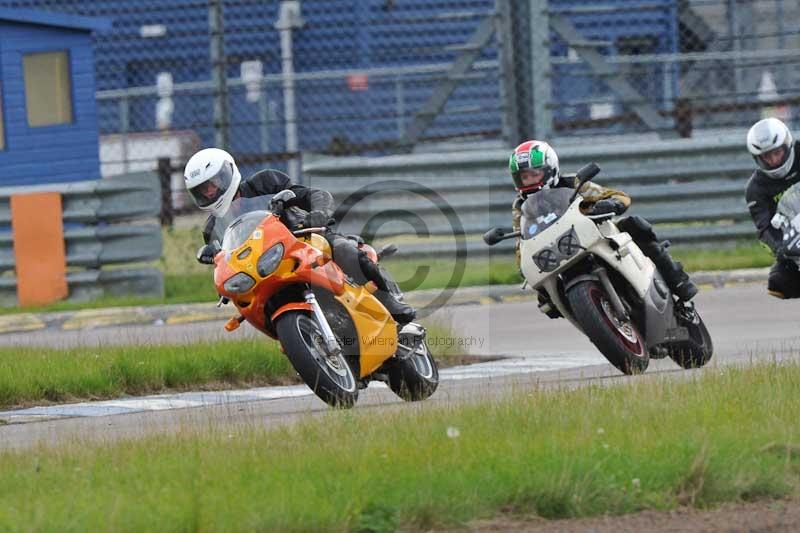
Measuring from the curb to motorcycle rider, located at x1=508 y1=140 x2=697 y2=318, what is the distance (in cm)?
496

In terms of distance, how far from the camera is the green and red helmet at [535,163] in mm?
9922

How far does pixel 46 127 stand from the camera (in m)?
19.4

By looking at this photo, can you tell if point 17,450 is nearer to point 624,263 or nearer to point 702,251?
point 624,263

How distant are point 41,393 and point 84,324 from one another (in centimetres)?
501

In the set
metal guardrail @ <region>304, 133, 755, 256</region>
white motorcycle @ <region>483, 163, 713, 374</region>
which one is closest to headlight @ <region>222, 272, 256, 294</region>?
white motorcycle @ <region>483, 163, 713, 374</region>

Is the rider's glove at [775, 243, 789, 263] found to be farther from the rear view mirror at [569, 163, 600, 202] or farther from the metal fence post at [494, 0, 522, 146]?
the metal fence post at [494, 0, 522, 146]

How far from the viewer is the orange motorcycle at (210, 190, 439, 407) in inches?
331

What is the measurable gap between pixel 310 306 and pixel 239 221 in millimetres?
643

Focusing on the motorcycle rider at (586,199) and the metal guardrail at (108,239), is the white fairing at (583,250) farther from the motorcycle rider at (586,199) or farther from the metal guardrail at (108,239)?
the metal guardrail at (108,239)

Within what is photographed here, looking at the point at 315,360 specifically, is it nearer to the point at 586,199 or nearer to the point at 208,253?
the point at 208,253

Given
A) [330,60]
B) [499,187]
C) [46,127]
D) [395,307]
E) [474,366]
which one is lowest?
[474,366]

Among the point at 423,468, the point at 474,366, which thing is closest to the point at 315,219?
the point at 474,366

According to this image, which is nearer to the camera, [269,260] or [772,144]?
[269,260]

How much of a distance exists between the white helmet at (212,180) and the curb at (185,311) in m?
6.14
